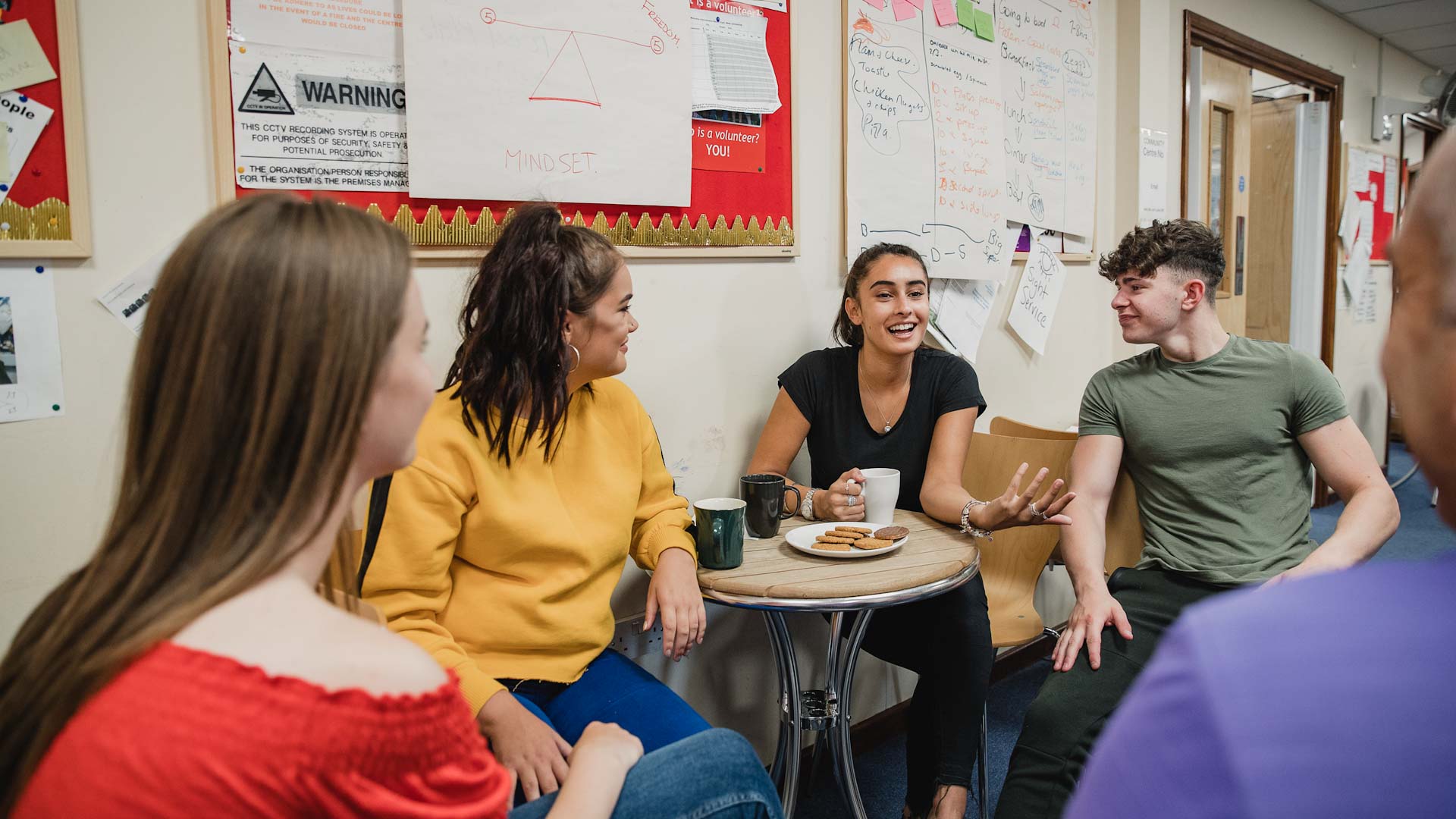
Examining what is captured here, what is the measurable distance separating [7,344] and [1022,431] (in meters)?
2.17

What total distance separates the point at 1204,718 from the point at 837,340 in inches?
73.9

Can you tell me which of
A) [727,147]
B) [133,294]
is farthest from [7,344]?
[727,147]

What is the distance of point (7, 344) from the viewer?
128 centimetres

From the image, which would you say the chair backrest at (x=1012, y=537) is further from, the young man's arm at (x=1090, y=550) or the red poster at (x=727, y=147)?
the red poster at (x=727, y=147)

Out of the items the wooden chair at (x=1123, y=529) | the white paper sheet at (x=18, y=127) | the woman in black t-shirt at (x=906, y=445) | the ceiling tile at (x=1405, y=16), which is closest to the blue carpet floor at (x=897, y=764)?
the woman in black t-shirt at (x=906, y=445)

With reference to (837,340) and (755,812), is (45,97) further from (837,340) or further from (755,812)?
(837,340)

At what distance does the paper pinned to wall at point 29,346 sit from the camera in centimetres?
127

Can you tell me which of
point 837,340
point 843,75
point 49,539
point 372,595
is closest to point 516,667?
point 372,595

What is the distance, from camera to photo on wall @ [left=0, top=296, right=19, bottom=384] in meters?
1.27

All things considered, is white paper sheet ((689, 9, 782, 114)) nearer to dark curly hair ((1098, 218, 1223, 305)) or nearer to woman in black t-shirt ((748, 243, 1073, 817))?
woman in black t-shirt ((748, 243, 1073, 817))

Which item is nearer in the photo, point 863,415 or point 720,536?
point 720,536

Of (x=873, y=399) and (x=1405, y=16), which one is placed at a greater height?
(x=1405, y=16)

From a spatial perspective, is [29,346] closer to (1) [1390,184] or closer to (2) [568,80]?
(2) [568,80]

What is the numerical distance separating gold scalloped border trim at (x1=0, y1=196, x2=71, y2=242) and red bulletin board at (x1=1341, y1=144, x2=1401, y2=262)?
548cm
